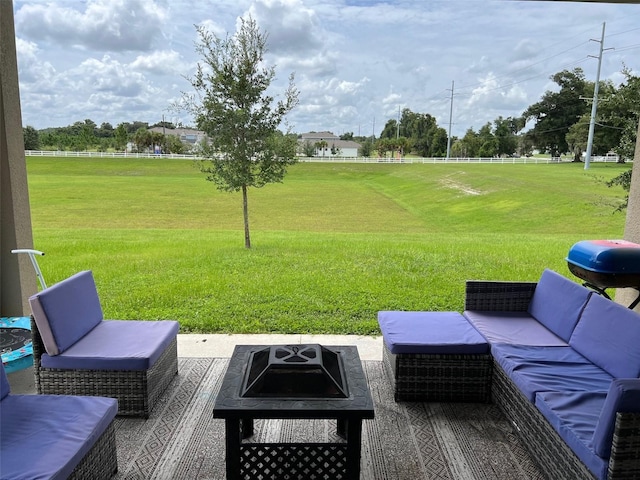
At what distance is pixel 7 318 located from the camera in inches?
150

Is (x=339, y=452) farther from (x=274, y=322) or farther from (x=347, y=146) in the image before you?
(x=347, y=146)

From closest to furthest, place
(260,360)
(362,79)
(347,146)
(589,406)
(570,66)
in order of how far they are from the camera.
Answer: (589,406) < (260,360) < (362,79) < (570,66) < (347,146)

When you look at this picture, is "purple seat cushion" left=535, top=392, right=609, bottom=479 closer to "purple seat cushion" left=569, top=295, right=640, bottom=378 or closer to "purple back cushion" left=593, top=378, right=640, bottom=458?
"purple back cushion" left=593, top=378, right=640, bottom=458

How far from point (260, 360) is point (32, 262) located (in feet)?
8.24

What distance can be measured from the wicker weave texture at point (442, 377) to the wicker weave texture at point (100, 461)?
5.53 ft

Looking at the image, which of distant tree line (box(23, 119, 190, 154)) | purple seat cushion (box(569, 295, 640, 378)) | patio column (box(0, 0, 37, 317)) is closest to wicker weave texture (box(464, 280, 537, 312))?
purple seat cushion (box(569, 295, 640, 378))

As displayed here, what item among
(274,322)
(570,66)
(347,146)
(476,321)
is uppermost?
(570,66)

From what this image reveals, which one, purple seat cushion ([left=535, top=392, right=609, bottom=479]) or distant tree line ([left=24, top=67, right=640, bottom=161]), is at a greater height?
distant tree line ([left=24, top=67, right=640, bottom=161])

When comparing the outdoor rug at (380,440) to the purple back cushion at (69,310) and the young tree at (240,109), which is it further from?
the young tree at (240,109)

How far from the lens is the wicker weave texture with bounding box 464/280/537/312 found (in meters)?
3.42

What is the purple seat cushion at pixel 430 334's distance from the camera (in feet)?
9.55

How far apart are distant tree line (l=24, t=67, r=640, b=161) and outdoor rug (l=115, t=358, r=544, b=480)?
30.0 feet

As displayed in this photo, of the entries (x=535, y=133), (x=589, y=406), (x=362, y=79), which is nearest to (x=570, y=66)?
(x=535, y=133)

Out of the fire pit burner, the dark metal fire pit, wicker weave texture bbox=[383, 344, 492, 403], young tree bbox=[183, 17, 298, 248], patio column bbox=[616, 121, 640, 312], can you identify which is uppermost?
young tree bbox=[183, 17, 298, 248]
